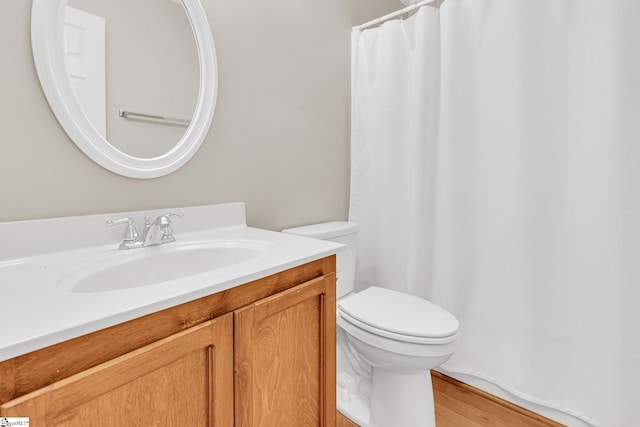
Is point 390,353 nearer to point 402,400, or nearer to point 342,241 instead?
point 402,400

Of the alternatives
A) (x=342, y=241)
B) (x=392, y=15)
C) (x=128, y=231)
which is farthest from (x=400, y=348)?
(x=392, y=15)

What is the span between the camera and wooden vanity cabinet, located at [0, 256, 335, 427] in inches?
18.4

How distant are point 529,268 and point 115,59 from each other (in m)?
1.72

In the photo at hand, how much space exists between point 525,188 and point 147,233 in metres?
1.45

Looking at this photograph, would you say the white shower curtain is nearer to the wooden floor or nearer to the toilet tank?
the wooden floor

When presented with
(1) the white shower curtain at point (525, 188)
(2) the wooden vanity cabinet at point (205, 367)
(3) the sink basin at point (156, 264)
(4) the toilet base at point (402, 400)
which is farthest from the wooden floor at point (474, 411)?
(3) the sink basin at point (156, 264)

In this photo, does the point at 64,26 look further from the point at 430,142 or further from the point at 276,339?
the point at 430,142

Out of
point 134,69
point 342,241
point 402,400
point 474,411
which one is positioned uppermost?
point 134,69

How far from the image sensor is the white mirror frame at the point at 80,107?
85cm

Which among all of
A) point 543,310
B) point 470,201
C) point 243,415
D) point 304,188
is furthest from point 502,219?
point 243,415

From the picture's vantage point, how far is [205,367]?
25.5 inches

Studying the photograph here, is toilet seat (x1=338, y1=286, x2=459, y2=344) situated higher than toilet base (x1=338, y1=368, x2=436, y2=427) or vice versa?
toilet seat (x1=338, y1=286, x2=459, y2=344)

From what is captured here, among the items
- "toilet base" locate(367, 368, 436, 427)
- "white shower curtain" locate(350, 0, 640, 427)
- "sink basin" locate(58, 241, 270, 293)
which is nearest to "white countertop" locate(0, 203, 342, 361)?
"sink basin" locate(58, 241, 270, 293)

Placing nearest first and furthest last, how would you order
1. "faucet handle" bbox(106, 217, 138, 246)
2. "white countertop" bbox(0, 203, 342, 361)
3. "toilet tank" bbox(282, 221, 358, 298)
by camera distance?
1. "white countertop" bbox(0, 203, 342, 361)
2. "faucet handle" bbox(106, 217, 138, 246)
3. "toilet tank" bbox(282, 221, 358, 298)
